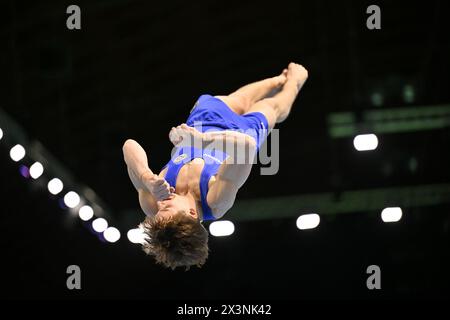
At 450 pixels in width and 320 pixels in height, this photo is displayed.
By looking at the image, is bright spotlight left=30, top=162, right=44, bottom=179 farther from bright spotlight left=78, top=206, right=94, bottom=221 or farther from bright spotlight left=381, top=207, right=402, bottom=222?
bright spotlight left=381, top=207, right=402, bottom=222

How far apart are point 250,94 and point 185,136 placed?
3.84 ft

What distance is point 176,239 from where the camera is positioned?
401 centimetres

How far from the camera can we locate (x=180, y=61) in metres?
6.32

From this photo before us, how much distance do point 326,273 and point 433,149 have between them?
Result: 1385mm

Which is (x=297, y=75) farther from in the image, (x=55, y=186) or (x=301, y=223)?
(x=55, y=186)

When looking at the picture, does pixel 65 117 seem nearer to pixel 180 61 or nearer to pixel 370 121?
pixel 180 61

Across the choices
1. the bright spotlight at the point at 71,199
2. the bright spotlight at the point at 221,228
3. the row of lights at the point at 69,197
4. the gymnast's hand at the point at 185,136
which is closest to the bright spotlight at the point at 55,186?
the row of lights at the point at 69,197

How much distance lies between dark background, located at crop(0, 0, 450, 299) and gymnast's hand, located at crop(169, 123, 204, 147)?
2381mm

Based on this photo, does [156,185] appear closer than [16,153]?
Yes

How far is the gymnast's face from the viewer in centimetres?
403

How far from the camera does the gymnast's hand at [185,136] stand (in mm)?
3701

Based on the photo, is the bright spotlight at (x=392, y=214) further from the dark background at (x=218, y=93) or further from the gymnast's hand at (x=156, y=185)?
the gymnast's hand at (x=156, y=185)

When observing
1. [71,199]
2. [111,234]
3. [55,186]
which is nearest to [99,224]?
[111,234]
